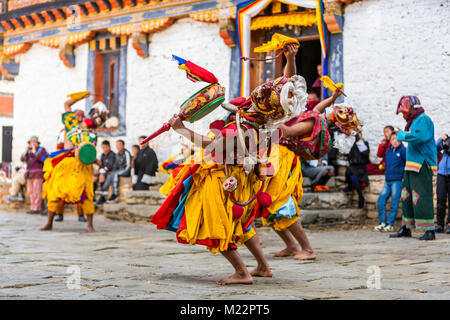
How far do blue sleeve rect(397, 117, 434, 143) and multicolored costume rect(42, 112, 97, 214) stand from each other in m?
3.96

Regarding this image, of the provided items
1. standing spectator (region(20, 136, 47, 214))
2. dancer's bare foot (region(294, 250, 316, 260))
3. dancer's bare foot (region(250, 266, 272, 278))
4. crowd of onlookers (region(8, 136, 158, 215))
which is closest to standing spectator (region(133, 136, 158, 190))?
crowd of onlookers (region(8, 136, 158, 215))

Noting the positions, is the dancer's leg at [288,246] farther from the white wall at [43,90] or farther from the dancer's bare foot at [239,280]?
the white wall at [43,90]

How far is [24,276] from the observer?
4.36 meters

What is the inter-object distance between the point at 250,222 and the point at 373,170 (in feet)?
20.3

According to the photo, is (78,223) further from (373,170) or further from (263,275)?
(263,275)

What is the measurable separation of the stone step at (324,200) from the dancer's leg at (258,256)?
4911 mm

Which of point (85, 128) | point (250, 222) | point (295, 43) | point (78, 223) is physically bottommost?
point (78, 223)

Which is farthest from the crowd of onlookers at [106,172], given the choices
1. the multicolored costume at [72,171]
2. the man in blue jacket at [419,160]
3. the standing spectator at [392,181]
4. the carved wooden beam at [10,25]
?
the man in blue jacket at [419,160]

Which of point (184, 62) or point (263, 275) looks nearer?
point (184, 62)

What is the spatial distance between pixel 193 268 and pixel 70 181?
144 inches

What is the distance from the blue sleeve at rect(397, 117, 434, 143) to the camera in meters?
7.16

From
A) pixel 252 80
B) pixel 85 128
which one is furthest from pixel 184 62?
pixel 252 80

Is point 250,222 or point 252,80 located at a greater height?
point 252,80
